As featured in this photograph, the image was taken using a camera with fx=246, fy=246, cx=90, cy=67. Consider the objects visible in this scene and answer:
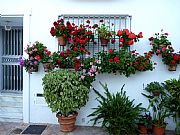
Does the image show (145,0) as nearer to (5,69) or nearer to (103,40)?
(103,40)

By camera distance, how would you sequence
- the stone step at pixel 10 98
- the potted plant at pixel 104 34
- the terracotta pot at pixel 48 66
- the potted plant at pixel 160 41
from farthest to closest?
the stone step at pixel 10 98 → the terracotta pot at pixel 48 66 → the potted plant at pixel 104 34 → the potted plant at pixel 160 41

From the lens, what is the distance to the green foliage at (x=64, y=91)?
17.1ft

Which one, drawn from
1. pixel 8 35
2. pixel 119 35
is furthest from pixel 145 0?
pixel 8 35

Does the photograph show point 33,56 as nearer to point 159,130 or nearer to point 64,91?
point 64,91

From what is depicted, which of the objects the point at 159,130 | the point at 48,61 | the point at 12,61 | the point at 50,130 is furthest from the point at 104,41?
the point at 12,61

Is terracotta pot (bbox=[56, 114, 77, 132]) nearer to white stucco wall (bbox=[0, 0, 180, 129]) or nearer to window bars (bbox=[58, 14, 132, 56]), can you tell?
white stucco wall (bbox=[0, 0, 180, 129])

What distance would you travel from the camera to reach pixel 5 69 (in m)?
7.26

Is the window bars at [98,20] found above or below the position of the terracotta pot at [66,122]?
above

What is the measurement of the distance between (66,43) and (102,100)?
1.60m

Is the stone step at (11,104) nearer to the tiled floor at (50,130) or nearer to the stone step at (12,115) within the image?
the stone step at (12,115)

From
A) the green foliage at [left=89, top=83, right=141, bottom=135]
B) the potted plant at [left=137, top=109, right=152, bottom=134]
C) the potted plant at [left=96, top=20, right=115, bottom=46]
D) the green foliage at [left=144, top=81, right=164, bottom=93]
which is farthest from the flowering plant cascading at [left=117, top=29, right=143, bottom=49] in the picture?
the potted plant at [left=137, top=109, right=152, bottom=134]

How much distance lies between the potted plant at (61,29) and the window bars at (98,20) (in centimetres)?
37

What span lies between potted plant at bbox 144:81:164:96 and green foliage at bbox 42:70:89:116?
56.3 inches

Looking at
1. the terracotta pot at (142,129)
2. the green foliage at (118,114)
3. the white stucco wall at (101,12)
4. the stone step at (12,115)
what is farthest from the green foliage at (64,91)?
the stone step at (12,115)
